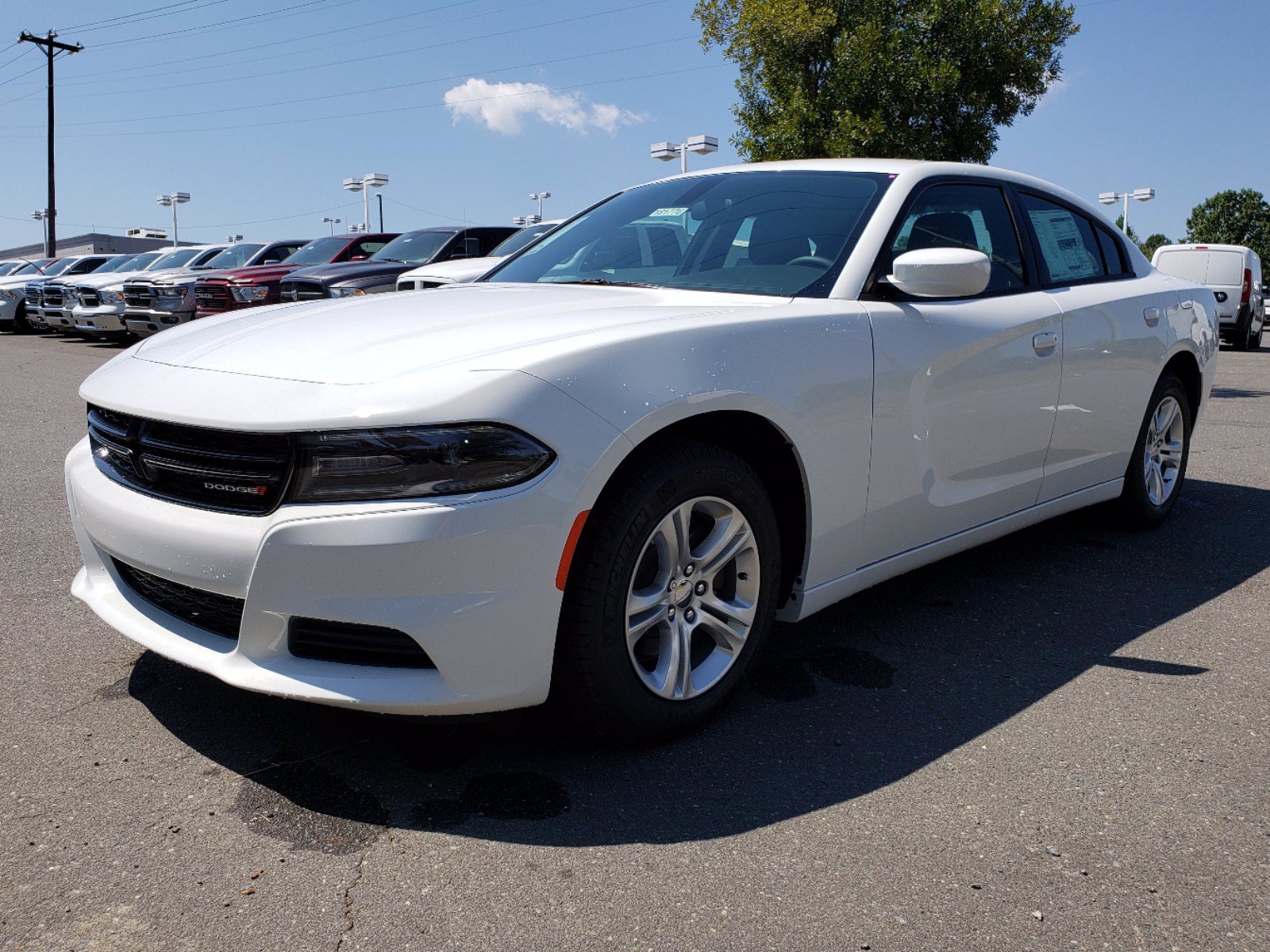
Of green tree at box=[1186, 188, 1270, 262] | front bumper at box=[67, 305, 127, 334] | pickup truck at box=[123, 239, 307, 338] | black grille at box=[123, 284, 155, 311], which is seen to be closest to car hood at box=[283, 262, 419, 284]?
pickup truck at box=[123, 239, 307, 338]

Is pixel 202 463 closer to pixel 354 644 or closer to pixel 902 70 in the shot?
pixel 354 644

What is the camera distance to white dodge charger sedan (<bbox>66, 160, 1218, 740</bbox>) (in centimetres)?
229

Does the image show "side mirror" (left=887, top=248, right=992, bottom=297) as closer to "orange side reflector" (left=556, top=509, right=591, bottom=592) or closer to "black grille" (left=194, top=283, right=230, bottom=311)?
"orange side reflector" (left=556, top=509, right=591, bottom=592)

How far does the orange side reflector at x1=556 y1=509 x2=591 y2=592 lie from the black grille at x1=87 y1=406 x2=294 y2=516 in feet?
1.98

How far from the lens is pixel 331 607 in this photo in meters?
2.29

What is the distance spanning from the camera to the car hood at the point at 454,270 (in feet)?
32.1

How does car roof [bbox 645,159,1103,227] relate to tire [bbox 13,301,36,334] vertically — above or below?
above

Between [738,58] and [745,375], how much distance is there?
1171cm

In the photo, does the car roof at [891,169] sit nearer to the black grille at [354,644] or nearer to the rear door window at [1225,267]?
the black grille at [354,644]

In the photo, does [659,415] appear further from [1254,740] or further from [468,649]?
[1254,740]

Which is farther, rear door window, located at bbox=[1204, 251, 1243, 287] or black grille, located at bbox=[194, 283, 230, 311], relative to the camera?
rear door window, located at bbox=[1204, 251, 1243, 287]

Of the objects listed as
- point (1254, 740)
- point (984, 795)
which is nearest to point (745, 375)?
point (984, 795)

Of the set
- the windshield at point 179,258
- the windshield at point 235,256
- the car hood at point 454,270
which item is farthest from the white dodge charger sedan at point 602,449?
the windshield at point 179,258

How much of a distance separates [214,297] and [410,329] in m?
11.9
